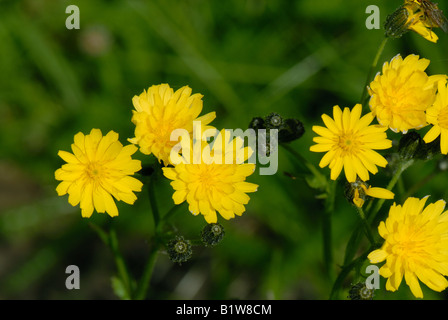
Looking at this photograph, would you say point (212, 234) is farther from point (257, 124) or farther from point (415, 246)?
point (415, 246)

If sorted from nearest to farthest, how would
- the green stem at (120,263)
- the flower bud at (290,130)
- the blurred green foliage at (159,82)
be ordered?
the flower bud at (290,130), the green stem at (120,263), the blurred green foliage at (159,82)

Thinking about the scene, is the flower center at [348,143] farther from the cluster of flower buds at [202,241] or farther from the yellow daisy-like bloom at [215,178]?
the cluster of flower buds at [202,241]

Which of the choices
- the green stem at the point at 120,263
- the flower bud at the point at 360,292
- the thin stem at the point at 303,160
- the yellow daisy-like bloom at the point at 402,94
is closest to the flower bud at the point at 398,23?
the yellow daisy-like bloom at the point at 402,94

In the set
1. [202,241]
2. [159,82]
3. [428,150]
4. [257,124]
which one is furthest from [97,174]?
[159,82]

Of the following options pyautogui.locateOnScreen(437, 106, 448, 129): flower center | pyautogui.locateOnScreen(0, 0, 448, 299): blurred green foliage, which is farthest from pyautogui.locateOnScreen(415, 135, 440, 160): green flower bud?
pyautogui.locateOnScreen(0, 0, 448, 299): blurred green foliage

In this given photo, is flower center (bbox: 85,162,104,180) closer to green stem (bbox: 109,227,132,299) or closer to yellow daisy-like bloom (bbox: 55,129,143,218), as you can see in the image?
yellow daisy-like bloom (bbox: 55,129,143,218)
